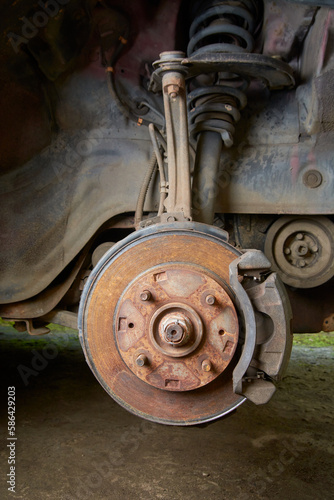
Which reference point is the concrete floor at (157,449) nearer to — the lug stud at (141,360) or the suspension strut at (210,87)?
the lug stud at (141,360)

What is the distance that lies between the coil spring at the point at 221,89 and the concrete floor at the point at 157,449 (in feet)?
3.07

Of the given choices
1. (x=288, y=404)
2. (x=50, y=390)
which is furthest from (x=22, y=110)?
(x=288, y=404)

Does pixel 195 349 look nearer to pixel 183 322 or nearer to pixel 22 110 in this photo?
pixel 183 322

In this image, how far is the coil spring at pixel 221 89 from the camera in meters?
1.14

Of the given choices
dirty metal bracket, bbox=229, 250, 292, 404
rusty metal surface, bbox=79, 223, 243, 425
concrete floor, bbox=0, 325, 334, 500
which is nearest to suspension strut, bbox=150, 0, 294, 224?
rusty metal surface, bbox=79, 223, 243, 425

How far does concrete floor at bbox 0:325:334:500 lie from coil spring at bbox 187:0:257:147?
3.07 feet

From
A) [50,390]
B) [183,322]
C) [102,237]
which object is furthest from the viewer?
[50,390]

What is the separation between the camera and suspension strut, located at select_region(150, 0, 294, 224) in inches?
39.8

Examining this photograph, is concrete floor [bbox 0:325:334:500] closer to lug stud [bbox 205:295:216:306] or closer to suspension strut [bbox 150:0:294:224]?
lug stud [bbox 205:295:216:306]

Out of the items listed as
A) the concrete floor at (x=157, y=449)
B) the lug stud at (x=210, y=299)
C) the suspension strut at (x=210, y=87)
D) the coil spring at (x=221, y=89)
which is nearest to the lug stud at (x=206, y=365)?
the lug stud at (x=210, y=299)

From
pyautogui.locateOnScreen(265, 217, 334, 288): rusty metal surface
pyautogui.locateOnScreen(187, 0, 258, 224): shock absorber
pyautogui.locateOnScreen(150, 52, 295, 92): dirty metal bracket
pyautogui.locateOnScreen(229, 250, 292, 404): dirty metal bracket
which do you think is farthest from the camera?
pyautogui.locateOnScreen(265, 217, 334, 288): rusty metal surface

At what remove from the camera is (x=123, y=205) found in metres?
1.28

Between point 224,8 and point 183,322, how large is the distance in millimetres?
849

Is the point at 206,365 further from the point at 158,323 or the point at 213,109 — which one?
the point at 213,109
